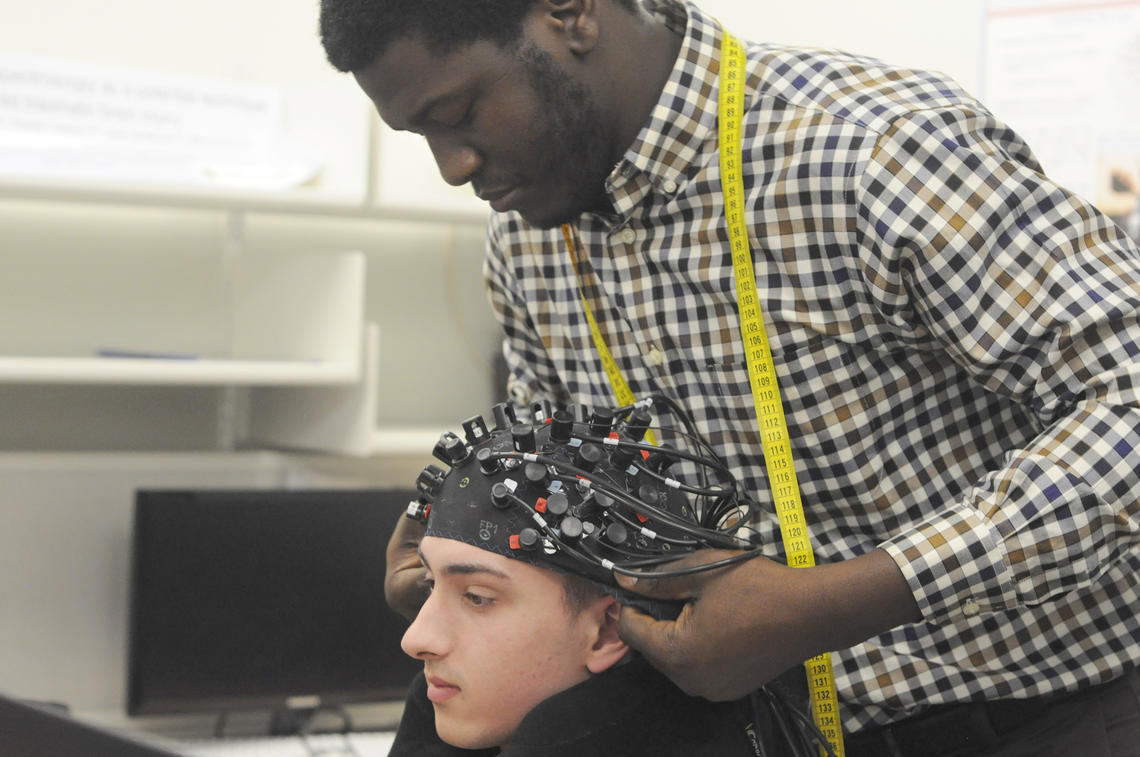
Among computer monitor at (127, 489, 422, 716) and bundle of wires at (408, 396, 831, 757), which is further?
A: computer monitor at (127, 489, 422, 716)

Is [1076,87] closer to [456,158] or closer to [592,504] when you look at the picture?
[456,158]

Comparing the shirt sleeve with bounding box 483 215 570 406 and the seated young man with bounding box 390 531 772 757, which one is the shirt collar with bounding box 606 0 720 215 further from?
the seated young man with bounding box 390 531 772 757

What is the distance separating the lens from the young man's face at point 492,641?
1.08 m

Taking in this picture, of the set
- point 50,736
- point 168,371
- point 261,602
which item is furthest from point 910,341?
point 261,602

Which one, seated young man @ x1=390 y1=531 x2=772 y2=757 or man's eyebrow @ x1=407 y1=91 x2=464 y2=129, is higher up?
man's eyebrow @ x1=407 y1=91 x2=464 y2=129


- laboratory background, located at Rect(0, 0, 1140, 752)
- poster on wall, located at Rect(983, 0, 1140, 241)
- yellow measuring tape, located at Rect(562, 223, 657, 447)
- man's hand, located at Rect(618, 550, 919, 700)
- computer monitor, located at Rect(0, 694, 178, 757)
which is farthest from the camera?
poster on wall, located at Rect(983, 0, 1140, 241)

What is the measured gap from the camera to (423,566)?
3.91 ft

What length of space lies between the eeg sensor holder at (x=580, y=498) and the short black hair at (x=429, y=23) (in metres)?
0.37

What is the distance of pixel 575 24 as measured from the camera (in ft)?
3.64

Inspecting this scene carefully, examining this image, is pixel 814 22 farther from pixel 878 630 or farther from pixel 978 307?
pixel 878 630

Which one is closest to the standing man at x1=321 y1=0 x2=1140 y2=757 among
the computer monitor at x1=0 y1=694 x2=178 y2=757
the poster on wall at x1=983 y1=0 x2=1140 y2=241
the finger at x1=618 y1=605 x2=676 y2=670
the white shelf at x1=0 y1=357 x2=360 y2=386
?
the finger at x1=618 y1=605 x2=676 y2=670

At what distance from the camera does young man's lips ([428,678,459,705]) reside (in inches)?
43.2

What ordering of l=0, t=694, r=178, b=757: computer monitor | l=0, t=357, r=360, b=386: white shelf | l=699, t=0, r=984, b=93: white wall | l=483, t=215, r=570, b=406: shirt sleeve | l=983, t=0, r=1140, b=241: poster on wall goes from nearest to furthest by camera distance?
l=0, t=694, r=178, b=757: computer monitor < l=483, t=215, r=570, b=406: shirt sleeve < l=0, t=357, r=360, b=386: white shelf < l=983, t=0, r=1140, b=241: poster on wall < l=699, t=0, r=984, b=93: white wall

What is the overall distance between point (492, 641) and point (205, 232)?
1861 mm
